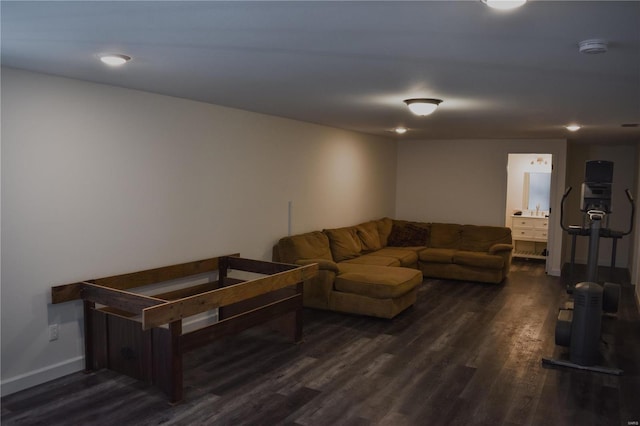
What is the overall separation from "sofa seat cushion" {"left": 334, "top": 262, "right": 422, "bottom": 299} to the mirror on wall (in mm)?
4558

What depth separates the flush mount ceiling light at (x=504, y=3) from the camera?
5.87 ft

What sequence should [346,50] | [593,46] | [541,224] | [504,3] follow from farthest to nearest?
[541,224] → [346,50] → [593,46] → [504,3]

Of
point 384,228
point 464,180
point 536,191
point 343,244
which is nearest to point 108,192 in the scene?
point 343,244

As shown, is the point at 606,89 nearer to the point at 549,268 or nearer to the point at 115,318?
the point at 115,318

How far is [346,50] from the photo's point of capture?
2590 millimetres

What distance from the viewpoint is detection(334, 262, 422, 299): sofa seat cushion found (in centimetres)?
506

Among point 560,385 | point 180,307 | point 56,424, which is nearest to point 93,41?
point 180,307

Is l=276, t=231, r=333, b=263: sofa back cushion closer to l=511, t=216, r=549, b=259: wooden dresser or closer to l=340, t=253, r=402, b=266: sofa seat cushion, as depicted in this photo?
l=340, t=253, r=402, b=266: sofa seat cushion

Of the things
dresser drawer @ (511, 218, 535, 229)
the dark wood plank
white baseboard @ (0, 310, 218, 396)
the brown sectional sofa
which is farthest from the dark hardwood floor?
dresser drawer @ (511, 218, 535, 229)

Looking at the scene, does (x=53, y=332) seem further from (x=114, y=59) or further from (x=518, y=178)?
(x=518, y=178)

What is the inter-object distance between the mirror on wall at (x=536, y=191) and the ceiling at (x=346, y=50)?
4.60m

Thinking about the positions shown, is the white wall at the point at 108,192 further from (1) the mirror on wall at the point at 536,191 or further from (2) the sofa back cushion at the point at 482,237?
(1) the mirror on wall at the point at 536,191

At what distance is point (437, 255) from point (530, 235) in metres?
2.56

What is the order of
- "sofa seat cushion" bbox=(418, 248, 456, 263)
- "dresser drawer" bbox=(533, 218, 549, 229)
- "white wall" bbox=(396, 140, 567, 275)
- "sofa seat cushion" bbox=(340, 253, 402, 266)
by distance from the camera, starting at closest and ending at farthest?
Result: "sofa seat cushion" bbox=(340, 253, 402, 266), "sofa seat cushion" bbox=(418, 248, 456, 263), "white wall" bbox=(396, 140, 567, 275), "dresser drawer" bbox=(533, 218, 549, 229)
